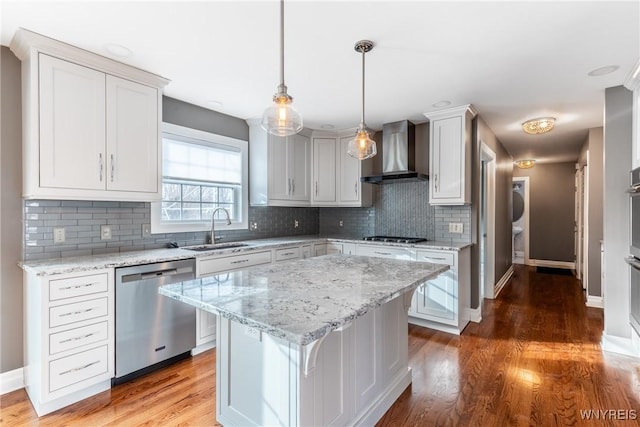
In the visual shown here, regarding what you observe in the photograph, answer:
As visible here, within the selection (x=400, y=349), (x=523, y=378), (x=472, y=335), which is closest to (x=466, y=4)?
(x=400, y=349)

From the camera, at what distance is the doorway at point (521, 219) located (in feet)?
23.7

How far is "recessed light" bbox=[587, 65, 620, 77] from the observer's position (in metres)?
2.41

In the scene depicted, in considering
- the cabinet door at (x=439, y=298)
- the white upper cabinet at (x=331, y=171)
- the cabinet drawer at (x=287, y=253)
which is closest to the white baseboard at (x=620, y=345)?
the cabinet door at (x=439, y=298)

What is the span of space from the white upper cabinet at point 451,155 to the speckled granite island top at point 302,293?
1590 millimetres

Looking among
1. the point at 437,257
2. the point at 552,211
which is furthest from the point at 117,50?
the point at 552,211

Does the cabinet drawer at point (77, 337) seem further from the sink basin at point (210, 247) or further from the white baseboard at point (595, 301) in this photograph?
the white baseboard at point (595, 301)

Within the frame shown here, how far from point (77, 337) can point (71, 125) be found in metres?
1.43

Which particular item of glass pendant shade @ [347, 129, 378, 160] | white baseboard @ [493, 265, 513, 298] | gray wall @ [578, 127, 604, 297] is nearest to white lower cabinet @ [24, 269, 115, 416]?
glass pendant shade @ [347, 129, 378, 160]

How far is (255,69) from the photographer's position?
248cm

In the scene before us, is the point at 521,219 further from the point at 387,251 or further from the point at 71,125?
the point at 71,125

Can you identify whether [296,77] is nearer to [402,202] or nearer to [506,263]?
[402,202]

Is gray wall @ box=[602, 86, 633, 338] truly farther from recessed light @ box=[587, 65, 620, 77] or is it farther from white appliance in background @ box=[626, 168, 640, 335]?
recessed light @ box=[587, 65, 620, 77]

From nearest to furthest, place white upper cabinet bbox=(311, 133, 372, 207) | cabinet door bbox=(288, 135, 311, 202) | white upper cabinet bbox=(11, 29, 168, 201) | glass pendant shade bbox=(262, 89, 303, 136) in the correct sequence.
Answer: glass pendant shade bbox=(262, 89, 303, 136) → white upper cabinet bbox=(11, 29, 168, 201) → cabinet door bbox=(288, 135, 311, 202) → white upper cabinet bbox=(311, 133, 372, 207)

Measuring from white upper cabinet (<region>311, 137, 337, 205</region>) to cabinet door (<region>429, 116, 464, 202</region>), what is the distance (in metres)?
1.37
